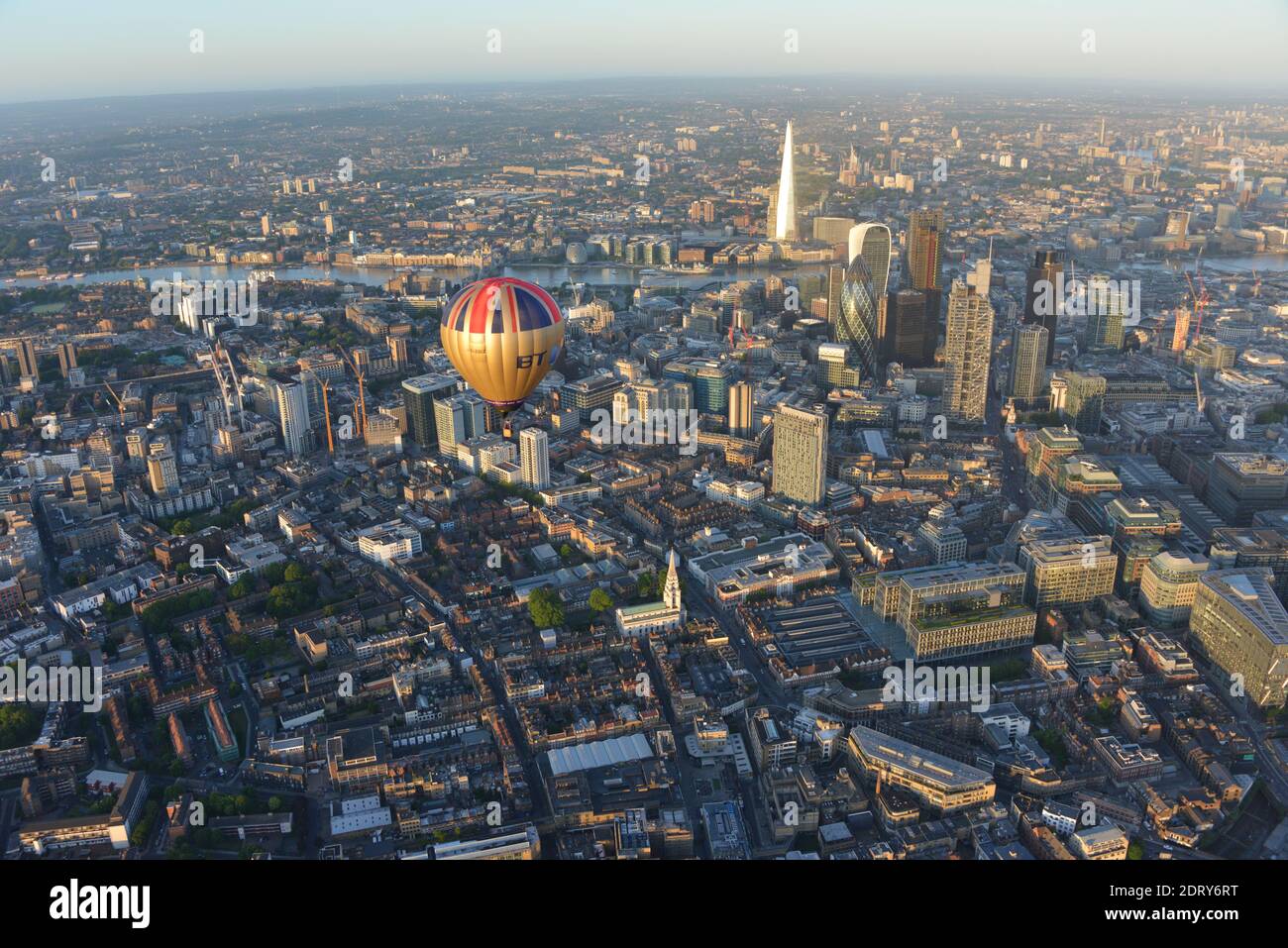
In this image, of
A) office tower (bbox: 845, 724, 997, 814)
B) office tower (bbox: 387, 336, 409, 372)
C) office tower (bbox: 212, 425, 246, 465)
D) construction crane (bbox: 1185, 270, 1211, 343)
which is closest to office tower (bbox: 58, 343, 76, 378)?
office tower (bbox: 212, 425, 246, 465)

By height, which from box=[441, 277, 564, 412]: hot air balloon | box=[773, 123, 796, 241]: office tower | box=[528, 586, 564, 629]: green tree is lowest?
box=[528, 586, 564, 629]: green tree

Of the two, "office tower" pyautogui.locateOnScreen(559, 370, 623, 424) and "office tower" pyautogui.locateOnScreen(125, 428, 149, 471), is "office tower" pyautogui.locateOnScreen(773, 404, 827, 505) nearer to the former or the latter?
"office tower" pyautogui.locateOnScreen(559, 370, 623, 424)

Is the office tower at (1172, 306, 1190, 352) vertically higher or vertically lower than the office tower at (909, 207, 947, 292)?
lower

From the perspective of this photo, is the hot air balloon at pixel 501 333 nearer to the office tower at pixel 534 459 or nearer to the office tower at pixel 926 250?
the office tower at pixel 534 459

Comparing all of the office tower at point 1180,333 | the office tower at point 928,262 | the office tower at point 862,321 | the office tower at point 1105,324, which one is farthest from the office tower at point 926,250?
the office tower at point 1180,333

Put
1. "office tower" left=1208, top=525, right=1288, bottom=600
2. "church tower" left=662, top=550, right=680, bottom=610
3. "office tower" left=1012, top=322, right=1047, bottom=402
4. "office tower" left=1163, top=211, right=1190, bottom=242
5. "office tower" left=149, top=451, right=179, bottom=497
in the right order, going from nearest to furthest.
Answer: "church tower" left=662, top=550, right=680, bottom=610 < "office tower" left=1208, top=525, right=1288, bottom=600 < "office tower" left=149, top=451, right=179, bottom=497 < "office tower" left=1012, top=322, right=1047, bottom=402 < "office tower" left=1163, top=211, right=1190, bottom=242
